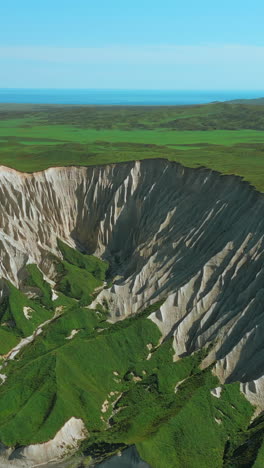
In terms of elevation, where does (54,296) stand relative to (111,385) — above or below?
above

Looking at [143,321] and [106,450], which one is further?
[143,321]

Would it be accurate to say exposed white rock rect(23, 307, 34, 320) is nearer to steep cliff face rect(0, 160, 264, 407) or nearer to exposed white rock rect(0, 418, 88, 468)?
steep cliff face rect(0, 160, 264, 407)

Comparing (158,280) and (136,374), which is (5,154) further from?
(136,374)

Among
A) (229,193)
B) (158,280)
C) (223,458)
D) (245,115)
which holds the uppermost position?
(245,115)

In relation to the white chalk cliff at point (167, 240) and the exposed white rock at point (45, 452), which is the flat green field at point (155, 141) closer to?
the white chalk cliff at point (167, 240)

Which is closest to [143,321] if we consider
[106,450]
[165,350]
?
[165,350]

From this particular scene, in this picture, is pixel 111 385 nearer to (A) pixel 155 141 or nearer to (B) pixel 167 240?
(B) pixel 167 240

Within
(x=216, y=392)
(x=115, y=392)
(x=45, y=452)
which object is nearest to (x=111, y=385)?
(x=115, y=392)
